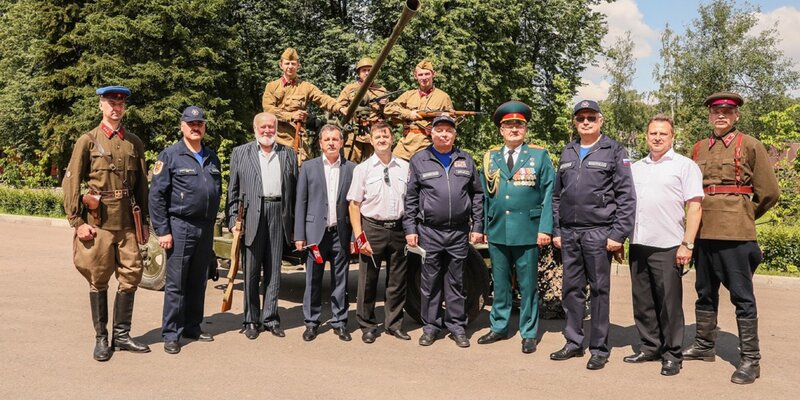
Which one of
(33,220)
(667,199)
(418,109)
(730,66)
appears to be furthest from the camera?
(730,66)

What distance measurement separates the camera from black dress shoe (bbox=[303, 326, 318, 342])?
589 centimetres

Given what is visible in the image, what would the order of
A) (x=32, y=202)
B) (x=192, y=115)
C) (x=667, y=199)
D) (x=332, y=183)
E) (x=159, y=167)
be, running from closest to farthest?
1. (x=667, y=199)
2. (x=159, y=167)
3. (x=192, y=115)
4. (x=332, y=183)
5. (x=32, y=202)

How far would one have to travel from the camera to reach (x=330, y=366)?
509 centimetres

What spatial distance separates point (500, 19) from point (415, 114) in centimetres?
1707

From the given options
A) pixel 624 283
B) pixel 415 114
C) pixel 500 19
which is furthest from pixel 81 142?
pixel 500 19

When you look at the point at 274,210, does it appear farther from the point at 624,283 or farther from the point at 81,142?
the point at 624,283

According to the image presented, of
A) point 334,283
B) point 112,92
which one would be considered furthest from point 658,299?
point 112,92

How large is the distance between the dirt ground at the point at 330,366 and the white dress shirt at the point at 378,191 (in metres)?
1.07

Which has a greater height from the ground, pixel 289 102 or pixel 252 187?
pixel 289 102

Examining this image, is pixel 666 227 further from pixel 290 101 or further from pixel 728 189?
pixel 290 101

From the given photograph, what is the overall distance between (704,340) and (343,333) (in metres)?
2.83

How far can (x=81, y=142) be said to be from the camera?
5.21 metres

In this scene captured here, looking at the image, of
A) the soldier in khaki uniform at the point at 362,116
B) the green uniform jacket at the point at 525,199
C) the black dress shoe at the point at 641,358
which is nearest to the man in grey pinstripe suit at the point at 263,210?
the soldier in khaki uniform at the point at 362,116

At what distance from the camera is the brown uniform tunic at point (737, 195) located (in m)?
5.09
